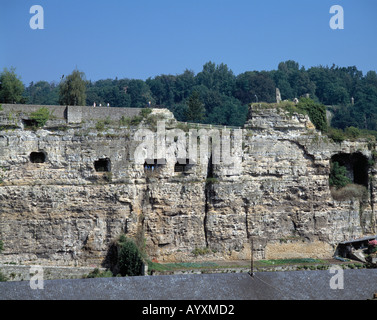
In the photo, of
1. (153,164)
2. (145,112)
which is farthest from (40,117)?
(153,164)

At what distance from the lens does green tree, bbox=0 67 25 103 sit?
36406 mm

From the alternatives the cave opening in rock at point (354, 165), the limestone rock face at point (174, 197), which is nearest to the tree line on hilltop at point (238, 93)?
the cave opening in rock at point (354, 165)

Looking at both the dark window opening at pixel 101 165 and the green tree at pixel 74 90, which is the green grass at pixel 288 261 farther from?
the green tree at pixel 74 90

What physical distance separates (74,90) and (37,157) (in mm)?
5348

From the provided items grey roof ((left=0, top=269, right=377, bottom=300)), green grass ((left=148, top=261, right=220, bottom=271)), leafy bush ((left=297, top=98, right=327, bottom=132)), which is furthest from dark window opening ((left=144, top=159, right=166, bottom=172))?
grey roof ((left=0, top=269, right=377, bottom=300))

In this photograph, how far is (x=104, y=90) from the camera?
229ft

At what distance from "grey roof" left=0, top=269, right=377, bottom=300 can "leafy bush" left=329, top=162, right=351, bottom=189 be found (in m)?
17.8

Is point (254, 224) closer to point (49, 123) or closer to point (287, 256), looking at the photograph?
point (287, 256)

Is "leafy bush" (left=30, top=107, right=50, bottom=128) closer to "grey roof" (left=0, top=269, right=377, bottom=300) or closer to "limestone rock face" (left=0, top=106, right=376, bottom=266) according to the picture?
"limestone rock face" (left=0, top=106, right=376, bottom=266)

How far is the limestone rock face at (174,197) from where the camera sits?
33.4 m

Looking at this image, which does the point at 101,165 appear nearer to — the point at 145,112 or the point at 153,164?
the point at 153,164

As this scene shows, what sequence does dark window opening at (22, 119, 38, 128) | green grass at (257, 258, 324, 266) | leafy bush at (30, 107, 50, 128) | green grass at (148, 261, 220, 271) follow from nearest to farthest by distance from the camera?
green grass at (148, 261, 220, 271) → leafy bush at (30, 107, 50, 128) → dark window opening at (22, 119, 38, 128) → green grass at (257, 258, 324, 266)

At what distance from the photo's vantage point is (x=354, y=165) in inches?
1585

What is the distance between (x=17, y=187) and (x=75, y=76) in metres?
7.27
